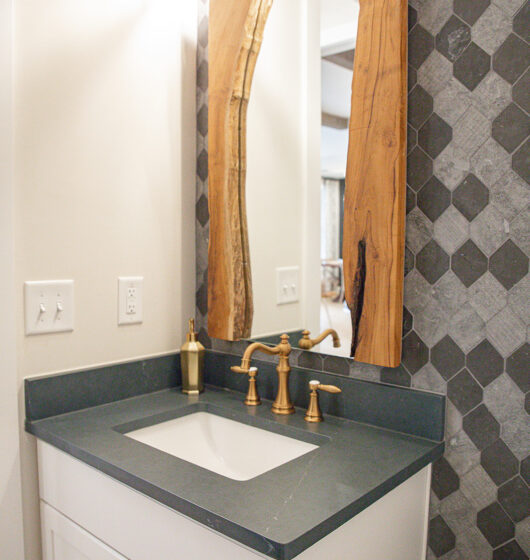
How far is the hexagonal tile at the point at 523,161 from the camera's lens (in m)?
0.98

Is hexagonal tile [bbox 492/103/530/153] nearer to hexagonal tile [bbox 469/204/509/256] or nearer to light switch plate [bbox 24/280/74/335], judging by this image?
hexagonal tile [bbox 469/204/509/256]

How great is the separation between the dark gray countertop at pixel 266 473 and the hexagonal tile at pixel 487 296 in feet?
0.98

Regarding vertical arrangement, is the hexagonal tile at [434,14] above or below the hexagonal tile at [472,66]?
above

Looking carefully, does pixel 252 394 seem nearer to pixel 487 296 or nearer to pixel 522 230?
pixel 487 296

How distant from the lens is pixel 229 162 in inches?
57.5

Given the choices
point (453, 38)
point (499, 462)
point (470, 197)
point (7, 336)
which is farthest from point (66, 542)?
point (453, 38)

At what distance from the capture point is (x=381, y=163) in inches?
44.4

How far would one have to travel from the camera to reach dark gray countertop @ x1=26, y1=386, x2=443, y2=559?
81 centimetres

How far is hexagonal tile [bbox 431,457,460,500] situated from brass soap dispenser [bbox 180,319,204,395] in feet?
2.24

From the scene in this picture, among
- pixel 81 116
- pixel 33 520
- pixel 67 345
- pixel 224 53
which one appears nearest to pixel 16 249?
pixel 67 345

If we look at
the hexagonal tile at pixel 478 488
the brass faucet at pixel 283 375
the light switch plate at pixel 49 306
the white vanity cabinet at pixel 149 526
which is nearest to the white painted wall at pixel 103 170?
the light switch plate at pixel 49 306

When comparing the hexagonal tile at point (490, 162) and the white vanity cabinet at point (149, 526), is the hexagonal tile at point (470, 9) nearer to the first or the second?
the hexagonal tile at point (490, 162)

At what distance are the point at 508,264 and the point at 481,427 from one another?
33 cm

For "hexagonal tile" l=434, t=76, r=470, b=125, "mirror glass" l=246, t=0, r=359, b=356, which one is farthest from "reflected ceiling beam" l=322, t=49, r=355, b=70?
"hexagonal tile" l=434, t=76, r=470, b=125
